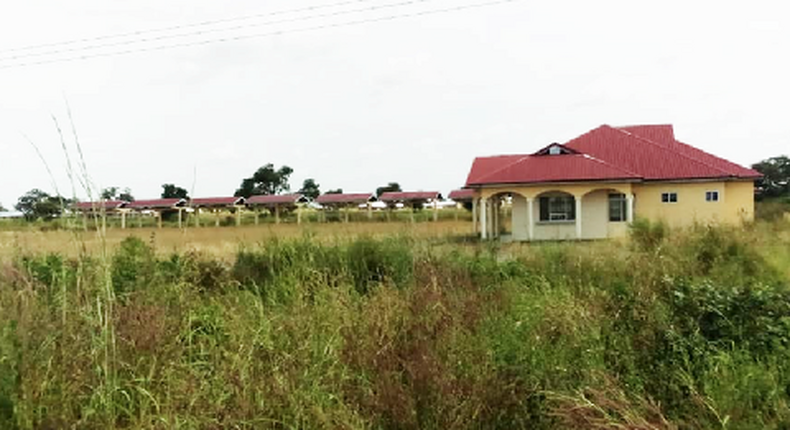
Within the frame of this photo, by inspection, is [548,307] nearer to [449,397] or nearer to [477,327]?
[477,327]

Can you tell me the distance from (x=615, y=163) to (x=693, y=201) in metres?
3.41

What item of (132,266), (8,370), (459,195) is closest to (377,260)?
(132,266)

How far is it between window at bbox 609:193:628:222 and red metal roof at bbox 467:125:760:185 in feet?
3.53

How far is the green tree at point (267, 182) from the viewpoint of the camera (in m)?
60.2

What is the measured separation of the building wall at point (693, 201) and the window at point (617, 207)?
558mm

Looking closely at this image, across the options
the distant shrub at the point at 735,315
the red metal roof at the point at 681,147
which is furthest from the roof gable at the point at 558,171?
the distant shrub at the point at 735,315

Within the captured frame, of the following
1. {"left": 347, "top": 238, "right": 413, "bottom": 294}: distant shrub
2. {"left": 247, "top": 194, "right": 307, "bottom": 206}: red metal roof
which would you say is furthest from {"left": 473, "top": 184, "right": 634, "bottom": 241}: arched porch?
{"left": 247, "top": 194, "right": 307, "bottom": 206}: red metal roof

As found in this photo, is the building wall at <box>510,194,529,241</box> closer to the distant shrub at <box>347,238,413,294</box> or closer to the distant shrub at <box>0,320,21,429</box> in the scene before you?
the distant shrub at <box>347,238,413,294</box>

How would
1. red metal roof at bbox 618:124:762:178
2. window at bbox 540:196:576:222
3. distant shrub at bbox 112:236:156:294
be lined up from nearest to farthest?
distant shrub at bbox 112:236:156:294
window at bbox 540:196:576:222
red metal roof at bbox 618:124:762:178

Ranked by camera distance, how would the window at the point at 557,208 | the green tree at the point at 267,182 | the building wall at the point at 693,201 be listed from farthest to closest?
the green tree at the point at 267,182, the window at the point at 557,208, the building wall at the point at 693,201

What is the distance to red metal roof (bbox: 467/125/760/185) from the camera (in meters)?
24.2

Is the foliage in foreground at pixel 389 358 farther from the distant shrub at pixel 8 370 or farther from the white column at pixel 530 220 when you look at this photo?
the white column at pixel 530 220

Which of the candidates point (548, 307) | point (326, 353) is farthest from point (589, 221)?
point (326, 353)

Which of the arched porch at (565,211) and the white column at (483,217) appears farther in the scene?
the white column at (483,217)
